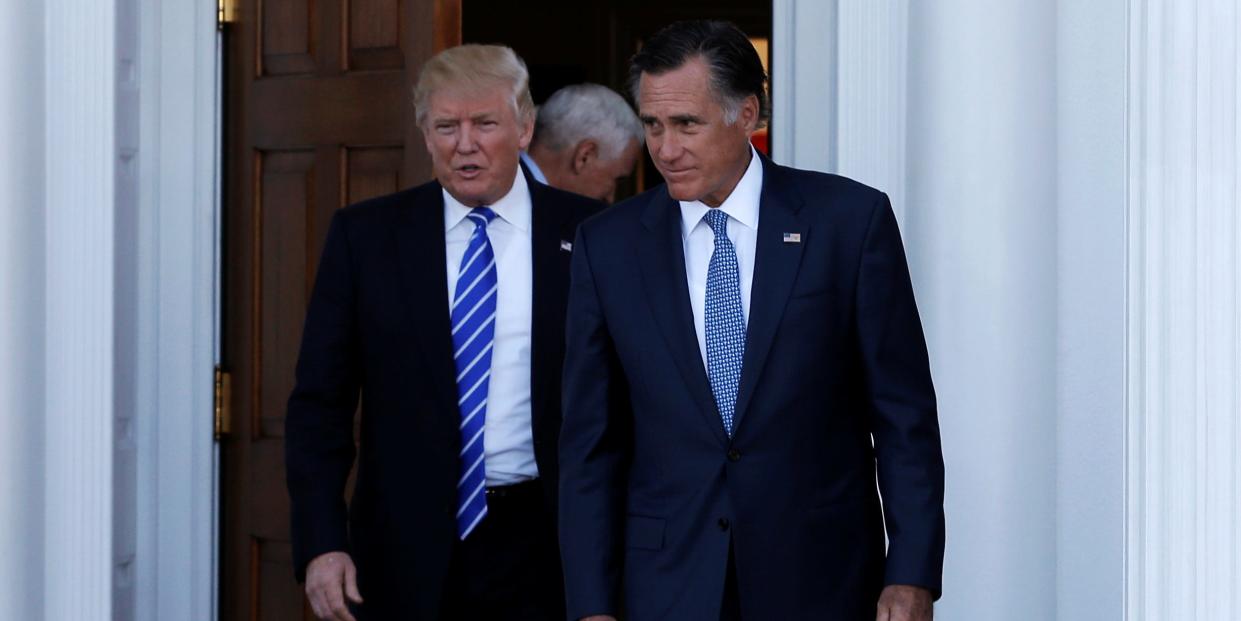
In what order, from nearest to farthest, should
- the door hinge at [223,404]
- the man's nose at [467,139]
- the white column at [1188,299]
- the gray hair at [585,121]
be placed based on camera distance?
the white column at [1188,299] → the man's nose at [467,139] → the door hinge at [223,404] → the gray hair at [585,121]

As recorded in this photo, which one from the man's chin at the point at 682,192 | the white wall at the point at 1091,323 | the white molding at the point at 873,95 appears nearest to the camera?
the man's chin at the point at 682,192

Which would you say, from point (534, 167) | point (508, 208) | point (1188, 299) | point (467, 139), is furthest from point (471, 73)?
point (1188, 299)

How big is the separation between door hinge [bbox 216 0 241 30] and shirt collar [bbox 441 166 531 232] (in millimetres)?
1388

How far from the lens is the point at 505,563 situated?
356 centimetres

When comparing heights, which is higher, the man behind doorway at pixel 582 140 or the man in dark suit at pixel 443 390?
the man behind doorway at pixel 582 140

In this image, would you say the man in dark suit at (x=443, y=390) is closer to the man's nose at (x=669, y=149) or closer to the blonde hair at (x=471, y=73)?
the blonde hair at (x=471, y=73)

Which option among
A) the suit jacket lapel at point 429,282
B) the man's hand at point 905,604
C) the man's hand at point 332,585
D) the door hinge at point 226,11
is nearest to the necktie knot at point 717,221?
the man's hand at point 905,604

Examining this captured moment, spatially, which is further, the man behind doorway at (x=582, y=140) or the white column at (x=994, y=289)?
the man behind doorway at (x=582, y=140)

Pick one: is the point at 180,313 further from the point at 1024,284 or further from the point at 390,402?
the point at 1024,284

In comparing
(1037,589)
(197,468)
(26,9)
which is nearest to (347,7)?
(26,9)

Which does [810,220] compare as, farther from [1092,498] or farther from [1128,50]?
[1092,498]

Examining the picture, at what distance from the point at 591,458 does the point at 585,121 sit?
2115 millimetres

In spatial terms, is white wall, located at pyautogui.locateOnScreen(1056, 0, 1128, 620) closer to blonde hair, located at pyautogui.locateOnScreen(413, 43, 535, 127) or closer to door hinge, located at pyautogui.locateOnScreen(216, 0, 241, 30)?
blonde hair, located at pyautogui.locateOnScreen(413, 43, 535, 127)

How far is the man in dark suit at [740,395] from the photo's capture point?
2914 mm
